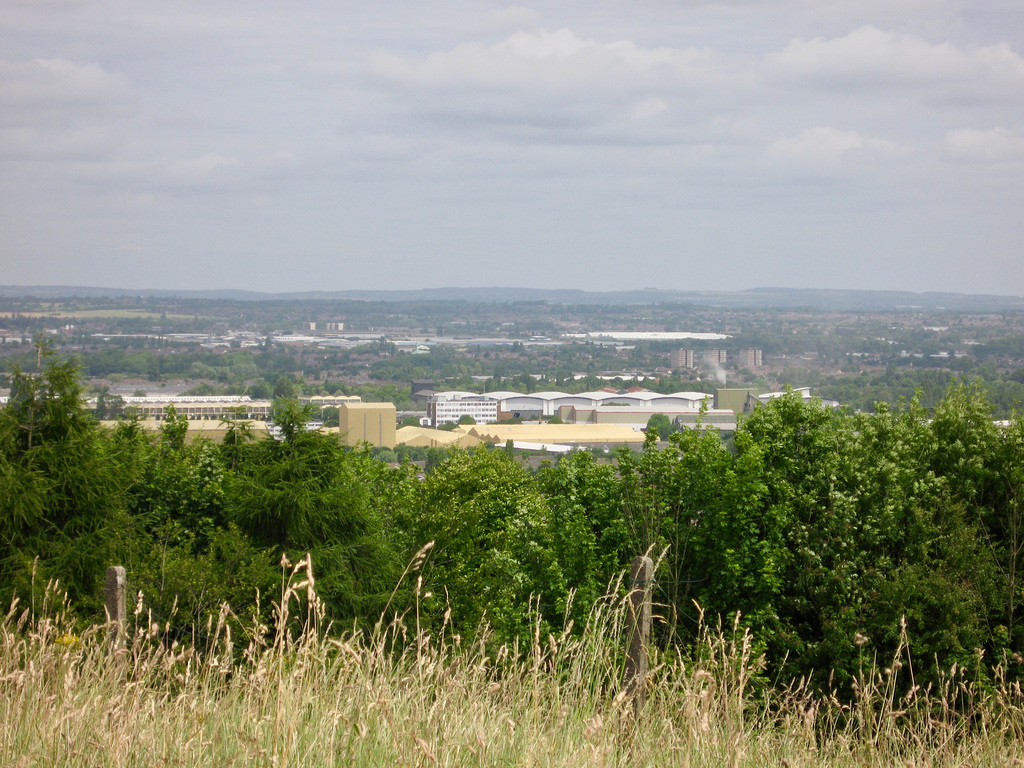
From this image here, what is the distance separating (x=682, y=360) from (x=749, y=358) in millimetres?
17778

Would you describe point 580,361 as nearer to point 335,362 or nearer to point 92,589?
point 335,362

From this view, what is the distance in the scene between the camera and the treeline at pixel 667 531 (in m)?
11.5

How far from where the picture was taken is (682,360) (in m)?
162

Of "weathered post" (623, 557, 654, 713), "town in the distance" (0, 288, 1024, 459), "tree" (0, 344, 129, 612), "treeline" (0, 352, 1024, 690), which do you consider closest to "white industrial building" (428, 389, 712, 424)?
"town in the distance" (0, 288, 1024, 459)

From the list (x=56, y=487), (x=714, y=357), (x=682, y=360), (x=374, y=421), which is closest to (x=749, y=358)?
(x=714, y=357)

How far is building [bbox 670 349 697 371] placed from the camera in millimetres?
158625

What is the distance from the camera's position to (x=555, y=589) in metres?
13.1

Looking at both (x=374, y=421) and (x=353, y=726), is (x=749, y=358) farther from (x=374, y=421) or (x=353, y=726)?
(x=353, y=726)

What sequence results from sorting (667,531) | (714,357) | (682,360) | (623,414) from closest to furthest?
(667,531) < (623,414) < (714,357) < (682,360)

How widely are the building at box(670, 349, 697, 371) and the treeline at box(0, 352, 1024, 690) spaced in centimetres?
14357

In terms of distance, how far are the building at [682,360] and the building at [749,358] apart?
10.7 metres

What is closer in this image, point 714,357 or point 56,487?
point 56,487

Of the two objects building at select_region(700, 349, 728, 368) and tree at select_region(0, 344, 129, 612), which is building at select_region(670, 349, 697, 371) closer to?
building at select_region(700, 349, 728, 368)

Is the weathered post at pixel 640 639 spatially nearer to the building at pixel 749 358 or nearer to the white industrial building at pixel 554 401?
the white industrial building at pixel 554 401
